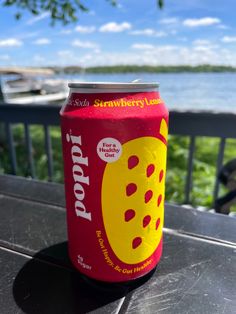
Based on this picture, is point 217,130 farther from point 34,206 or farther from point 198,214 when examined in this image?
point 34,206

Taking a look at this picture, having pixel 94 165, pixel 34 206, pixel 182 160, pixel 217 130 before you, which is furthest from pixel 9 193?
pixel 182 160

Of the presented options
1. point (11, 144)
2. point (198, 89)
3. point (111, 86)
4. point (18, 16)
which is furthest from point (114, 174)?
point (18, 16)

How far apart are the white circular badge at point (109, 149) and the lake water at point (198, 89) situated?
0.48m

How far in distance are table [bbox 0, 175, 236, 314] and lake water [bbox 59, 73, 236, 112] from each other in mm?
484

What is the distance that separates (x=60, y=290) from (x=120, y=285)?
126 millimetres

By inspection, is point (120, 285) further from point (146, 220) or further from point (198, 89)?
point (198, 89)

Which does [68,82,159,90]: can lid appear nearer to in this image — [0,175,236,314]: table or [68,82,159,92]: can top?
[68,82,159,92]: can top

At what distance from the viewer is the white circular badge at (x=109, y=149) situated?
49 cm

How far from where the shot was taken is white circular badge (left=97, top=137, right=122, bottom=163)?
0.49 metres

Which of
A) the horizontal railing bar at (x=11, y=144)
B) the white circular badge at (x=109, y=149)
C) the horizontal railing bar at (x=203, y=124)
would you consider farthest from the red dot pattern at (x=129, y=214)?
the horizontal railing bar at (x=11, y=144)

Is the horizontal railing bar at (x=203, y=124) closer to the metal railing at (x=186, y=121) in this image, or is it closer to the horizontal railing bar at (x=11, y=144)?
the metal railing at (x=186, y=121)

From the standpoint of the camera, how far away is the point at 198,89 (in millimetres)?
2191

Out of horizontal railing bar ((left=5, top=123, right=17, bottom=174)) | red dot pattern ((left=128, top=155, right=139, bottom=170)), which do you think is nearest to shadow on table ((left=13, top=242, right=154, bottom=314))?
red dot pattern ((left=128, top=155, right=139, bottom=170))

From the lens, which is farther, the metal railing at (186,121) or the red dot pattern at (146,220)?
the metal railing at (186,121)
